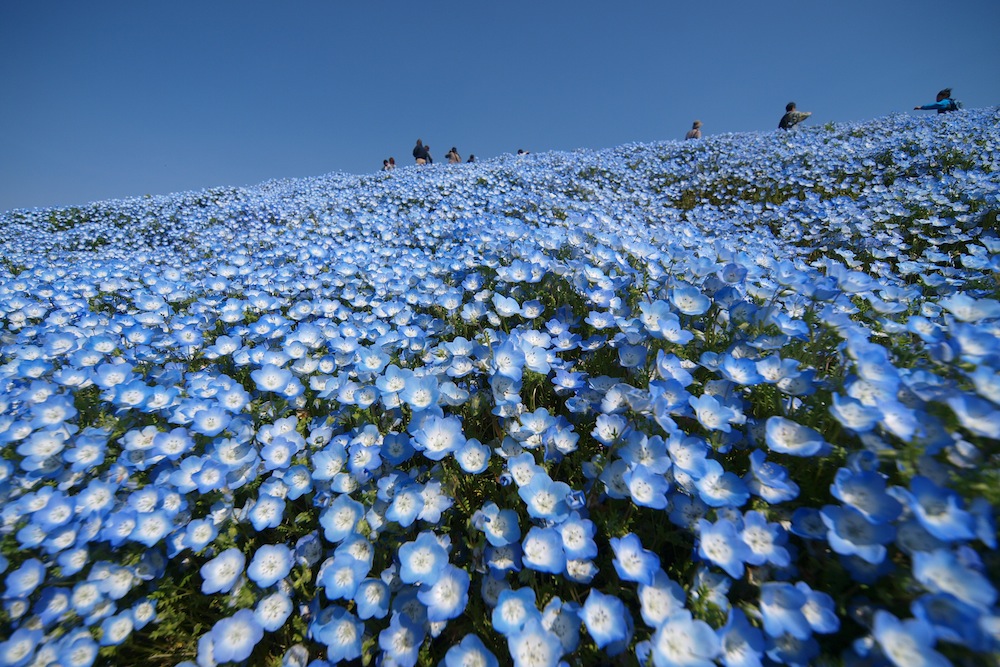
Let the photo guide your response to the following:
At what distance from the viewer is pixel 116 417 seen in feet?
7.09

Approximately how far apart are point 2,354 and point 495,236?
12.8ft

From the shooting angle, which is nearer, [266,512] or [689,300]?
[266,512]

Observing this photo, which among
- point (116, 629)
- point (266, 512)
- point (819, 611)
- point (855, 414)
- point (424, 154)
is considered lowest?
point (116, 629)

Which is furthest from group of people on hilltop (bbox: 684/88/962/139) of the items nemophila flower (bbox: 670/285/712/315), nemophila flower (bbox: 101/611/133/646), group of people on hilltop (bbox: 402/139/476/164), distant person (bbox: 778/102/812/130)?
nemophila flower (bbox: 101/611/133/646)

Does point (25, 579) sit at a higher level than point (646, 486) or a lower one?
lower

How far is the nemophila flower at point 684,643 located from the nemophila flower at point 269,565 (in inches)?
52.7

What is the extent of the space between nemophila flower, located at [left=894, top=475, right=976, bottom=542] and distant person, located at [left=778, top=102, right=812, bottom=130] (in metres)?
16.3

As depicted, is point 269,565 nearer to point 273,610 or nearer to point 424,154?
point 273,610

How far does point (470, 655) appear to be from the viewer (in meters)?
1.28

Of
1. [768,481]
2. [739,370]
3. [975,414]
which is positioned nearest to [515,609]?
[768,481]

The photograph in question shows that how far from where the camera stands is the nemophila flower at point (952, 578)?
0.92 metres

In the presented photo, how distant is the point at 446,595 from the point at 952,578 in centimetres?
134

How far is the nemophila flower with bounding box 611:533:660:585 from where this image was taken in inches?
51.1

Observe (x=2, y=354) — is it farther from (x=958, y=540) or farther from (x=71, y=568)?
(x=958, y=540)
